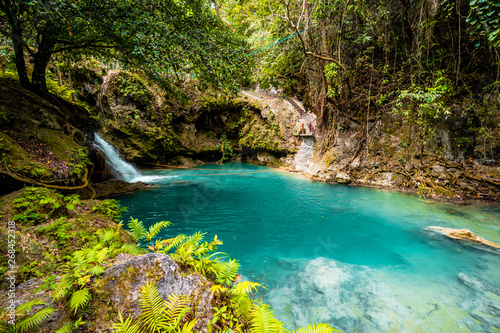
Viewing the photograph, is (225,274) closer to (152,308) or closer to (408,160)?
(152,308)

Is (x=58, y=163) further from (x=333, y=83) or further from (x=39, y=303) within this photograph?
(x=333, y=83)

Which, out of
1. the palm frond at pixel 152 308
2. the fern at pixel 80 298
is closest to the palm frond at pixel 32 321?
the fern at pixel 80 298

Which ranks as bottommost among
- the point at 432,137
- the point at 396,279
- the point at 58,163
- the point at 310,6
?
the point at 396,279

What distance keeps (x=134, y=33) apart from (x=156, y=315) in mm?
5480

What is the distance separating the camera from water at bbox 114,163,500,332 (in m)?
2.66

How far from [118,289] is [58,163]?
181 inches

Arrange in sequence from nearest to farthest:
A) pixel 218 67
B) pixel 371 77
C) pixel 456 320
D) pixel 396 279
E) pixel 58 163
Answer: pixel 456 320, pixel 396 279, pixel 58 163, pixel 218 67, pixel 371 77

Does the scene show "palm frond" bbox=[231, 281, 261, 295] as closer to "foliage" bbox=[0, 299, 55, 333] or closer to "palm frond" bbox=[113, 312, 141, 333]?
"palm frond" bbox=[113, 312, 141, 333]

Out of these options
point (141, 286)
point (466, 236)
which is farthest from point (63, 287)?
point (466, 236)

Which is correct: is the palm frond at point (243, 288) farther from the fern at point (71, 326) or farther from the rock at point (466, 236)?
the rock at point (466, 236)

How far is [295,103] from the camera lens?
17484mm

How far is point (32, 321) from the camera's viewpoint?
3.89 ft

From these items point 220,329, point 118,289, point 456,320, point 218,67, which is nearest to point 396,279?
point 456,320

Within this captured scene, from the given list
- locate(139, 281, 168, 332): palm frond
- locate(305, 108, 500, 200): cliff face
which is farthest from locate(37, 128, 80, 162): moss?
locate(305, 108, 500, 200): cliff face
